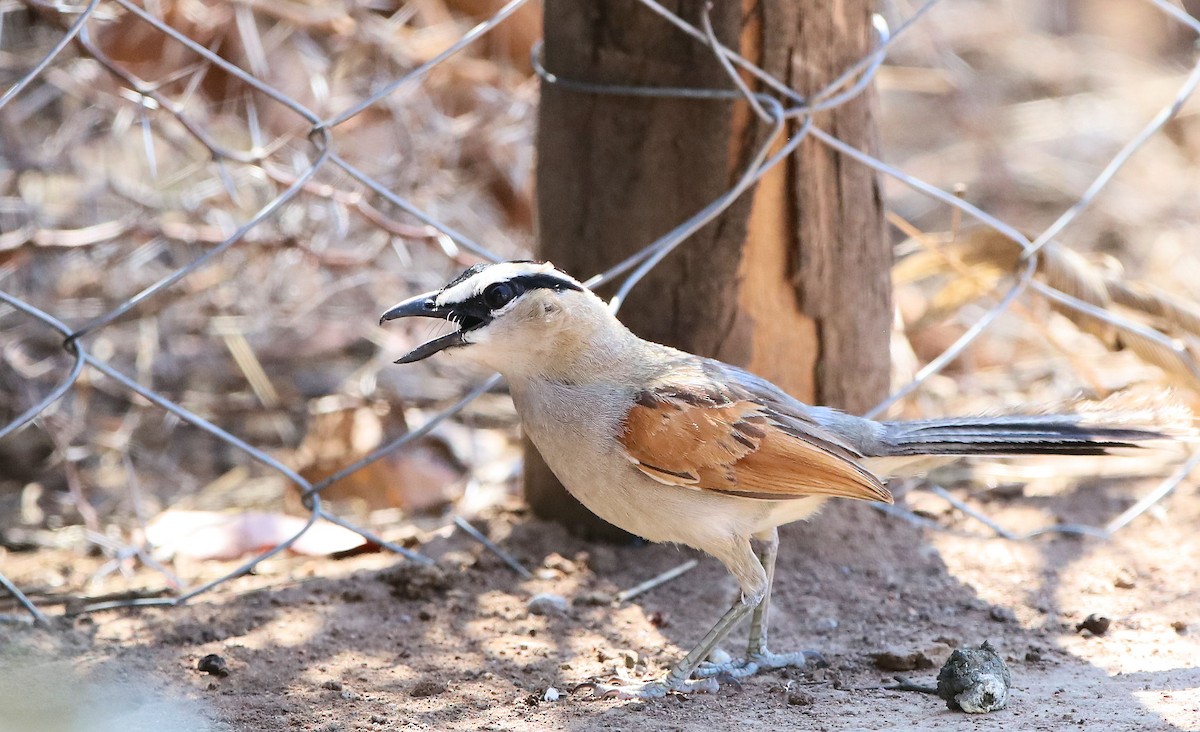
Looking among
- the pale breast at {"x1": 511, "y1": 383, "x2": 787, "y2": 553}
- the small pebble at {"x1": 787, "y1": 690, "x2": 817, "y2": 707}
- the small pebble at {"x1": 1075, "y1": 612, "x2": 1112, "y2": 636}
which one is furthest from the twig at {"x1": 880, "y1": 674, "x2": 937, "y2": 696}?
the small pebble at {"x1": 1075, "y1": 612, "x2": 1112, "y2": 636}

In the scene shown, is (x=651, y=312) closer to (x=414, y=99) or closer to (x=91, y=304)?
(x=414, y=99)

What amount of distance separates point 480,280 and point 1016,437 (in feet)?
4.94

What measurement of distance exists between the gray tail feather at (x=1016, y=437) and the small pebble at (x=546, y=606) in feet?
3.52

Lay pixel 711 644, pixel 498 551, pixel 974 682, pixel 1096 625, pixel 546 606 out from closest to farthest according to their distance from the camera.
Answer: pixel 974 682, pixel 711 644, pixel 1096 625, pixel 546 606, pixel 498 551

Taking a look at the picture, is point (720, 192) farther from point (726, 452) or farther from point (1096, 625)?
point (1096, 625)

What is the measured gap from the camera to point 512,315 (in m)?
3.09

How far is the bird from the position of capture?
308 centimetres

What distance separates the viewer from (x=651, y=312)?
3805 millimetres

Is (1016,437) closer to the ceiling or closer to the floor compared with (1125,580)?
closer to the ceiling

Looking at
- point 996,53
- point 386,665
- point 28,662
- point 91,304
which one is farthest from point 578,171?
point 996,53

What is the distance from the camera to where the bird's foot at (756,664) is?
10.6 feet

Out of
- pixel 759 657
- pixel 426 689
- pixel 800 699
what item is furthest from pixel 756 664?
pixel 426 689

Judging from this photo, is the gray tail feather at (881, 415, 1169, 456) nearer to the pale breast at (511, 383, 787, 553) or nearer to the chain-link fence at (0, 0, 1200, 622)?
the pale breast at (511, 383, 787, 553)

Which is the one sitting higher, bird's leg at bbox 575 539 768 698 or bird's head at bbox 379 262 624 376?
bird's head at bbox 379 262 624 376
